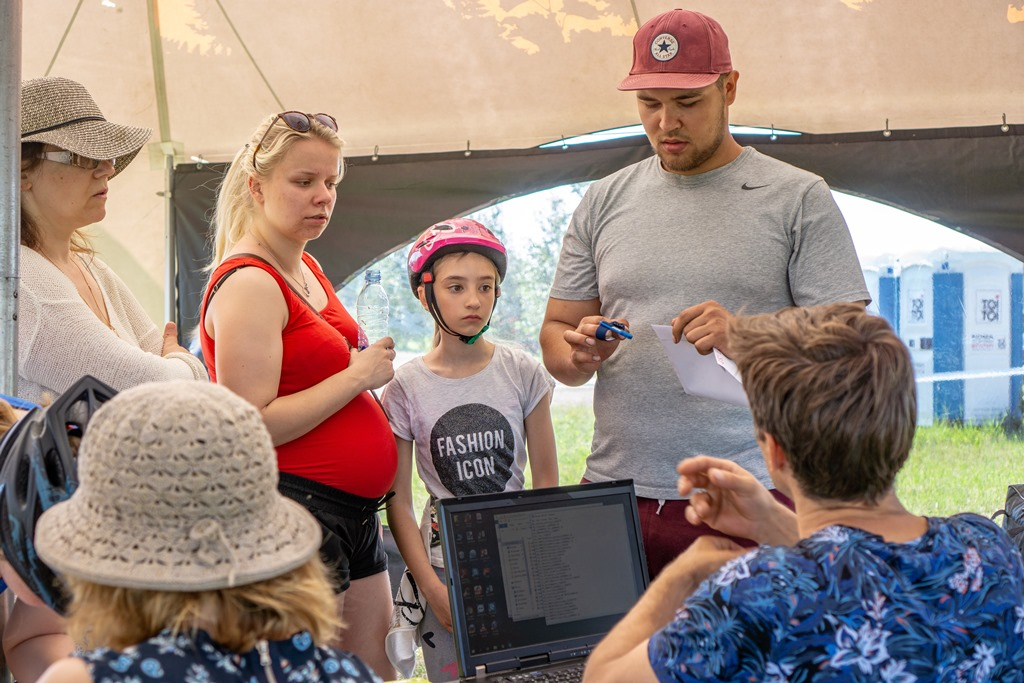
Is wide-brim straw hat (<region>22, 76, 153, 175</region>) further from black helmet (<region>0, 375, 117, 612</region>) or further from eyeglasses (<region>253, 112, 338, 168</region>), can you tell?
black helmet (<region>0, 375, 117, 612</region>)

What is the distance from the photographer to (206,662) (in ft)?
3.30

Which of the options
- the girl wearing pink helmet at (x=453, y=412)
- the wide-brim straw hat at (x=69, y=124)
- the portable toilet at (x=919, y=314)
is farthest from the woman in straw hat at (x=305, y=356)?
the portable toilet at (x=919, y=314)

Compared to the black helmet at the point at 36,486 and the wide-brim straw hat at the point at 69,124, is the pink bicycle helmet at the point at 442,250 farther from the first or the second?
the black helmet at the point at 36,486

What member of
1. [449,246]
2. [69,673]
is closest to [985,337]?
[449,246]

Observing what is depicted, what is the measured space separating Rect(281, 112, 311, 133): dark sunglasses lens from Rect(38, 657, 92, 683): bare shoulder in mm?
1421

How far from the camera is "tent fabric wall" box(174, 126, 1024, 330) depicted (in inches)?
158

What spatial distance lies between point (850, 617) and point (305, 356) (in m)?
1.32

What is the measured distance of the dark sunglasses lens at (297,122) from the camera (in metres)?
2.16

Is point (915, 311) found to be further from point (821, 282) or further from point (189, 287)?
point (189, 287)

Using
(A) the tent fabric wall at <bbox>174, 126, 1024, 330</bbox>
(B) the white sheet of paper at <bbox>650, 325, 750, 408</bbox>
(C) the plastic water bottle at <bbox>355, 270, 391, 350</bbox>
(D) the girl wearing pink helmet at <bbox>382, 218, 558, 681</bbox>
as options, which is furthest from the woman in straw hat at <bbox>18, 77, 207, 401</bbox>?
(A) the tent fabric wall at <bbox>174, 126, 1024, 330</bbox>

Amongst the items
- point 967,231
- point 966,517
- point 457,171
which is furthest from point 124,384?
point 967,231

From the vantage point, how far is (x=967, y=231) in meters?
4.11

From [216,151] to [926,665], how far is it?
3903 mm

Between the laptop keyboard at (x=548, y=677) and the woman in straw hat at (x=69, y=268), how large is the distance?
36.9 inches
